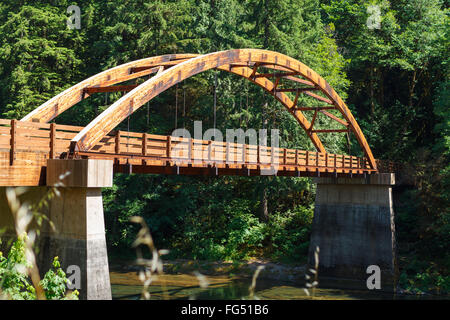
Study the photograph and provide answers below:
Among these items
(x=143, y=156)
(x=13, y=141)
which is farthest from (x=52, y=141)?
(x=143, y=156)

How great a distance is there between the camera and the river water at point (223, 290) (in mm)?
24031

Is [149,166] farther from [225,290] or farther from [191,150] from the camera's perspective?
[225,290]

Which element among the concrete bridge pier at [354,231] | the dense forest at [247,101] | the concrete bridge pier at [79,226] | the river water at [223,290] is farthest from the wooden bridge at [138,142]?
the dense forest at [247,101]

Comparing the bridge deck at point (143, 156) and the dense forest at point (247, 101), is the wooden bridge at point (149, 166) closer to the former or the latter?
the bridge deck at point (143, 156)

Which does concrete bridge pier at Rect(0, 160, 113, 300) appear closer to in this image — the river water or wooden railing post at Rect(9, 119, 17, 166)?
wooden railing post at Rect(9, 119, 17, 166)

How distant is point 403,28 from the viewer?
41594 mm

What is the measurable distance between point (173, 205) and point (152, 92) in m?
19.7

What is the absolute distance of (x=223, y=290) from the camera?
84.4 ft

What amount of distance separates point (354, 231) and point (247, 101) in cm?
996

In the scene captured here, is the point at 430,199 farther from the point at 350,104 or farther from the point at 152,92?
the point at 152,92

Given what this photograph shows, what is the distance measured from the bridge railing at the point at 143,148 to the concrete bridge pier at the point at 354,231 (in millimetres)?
2815

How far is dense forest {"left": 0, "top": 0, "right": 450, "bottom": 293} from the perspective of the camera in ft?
104
